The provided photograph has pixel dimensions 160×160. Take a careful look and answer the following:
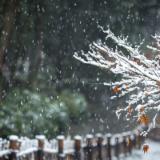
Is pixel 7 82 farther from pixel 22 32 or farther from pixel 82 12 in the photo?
pixel 82 12

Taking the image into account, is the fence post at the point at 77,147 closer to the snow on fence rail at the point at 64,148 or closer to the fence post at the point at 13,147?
the snow on fence rail at the point at 64,148

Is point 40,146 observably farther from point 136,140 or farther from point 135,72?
point 136,140

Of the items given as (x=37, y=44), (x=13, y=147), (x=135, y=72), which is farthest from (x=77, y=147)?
(x=37, y=44)

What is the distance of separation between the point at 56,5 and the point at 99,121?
879 cm

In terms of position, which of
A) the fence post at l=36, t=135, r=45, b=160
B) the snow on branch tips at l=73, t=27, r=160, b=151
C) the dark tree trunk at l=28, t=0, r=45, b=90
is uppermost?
the dark tree trunk at l=28, t=0, r=45, b=90

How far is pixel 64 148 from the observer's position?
A: 223 inches

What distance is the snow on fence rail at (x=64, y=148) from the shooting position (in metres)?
4.38

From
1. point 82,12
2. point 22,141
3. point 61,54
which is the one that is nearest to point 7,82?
point 22,141

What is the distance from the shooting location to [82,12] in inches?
641

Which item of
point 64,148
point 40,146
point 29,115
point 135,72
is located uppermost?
point 135,72

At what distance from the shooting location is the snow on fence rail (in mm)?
4383

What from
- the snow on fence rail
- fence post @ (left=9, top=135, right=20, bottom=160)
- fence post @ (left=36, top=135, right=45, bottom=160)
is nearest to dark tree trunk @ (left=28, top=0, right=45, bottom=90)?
the snow on fence rail

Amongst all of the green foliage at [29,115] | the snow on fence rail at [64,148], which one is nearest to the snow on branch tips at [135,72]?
the snow on fence rail at [64,148]

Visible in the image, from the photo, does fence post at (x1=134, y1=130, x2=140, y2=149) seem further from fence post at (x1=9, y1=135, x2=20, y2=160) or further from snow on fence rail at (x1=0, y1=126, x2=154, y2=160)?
fence post at (x1=9, y1=135, x2=20, y2=160)
